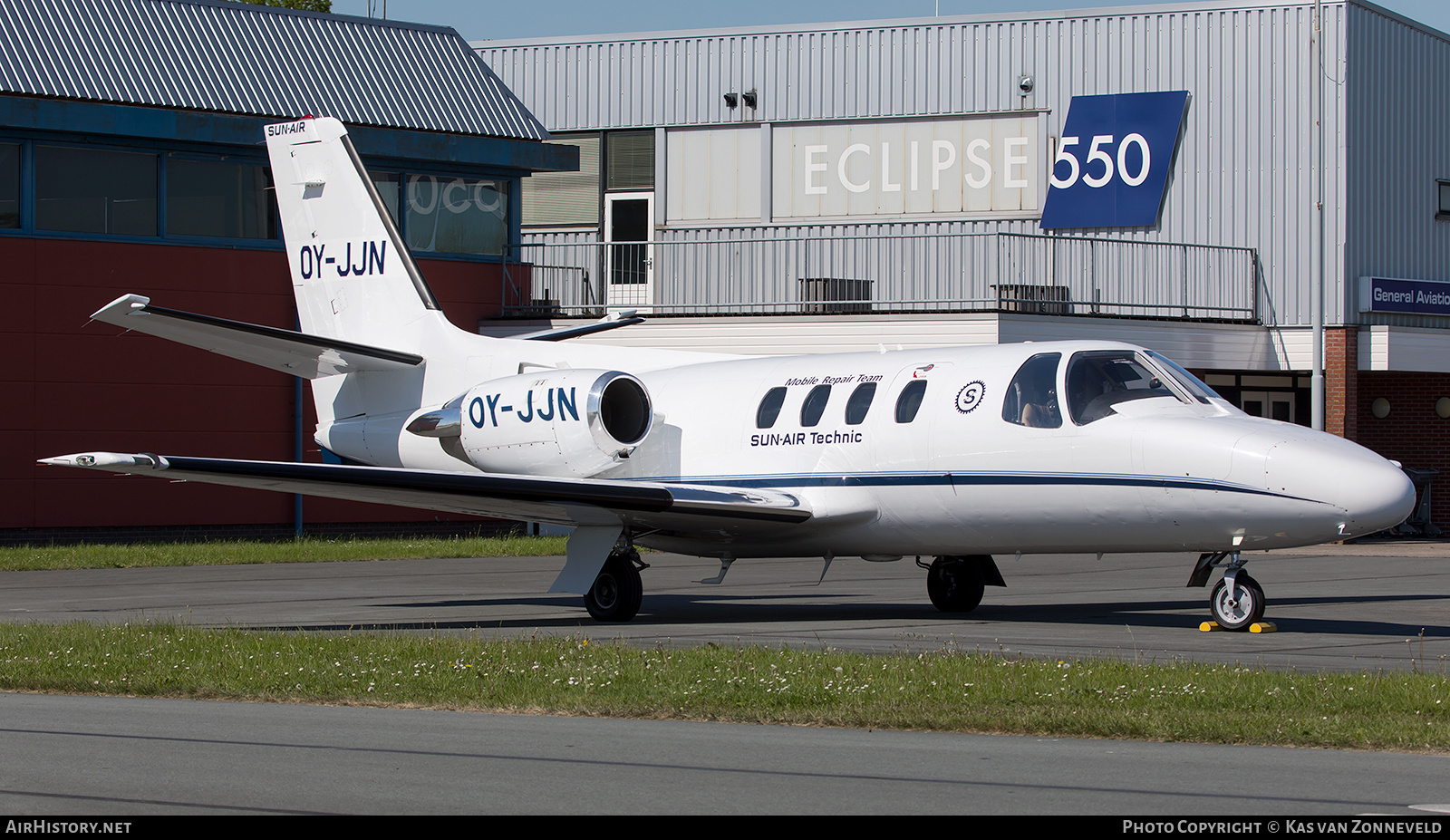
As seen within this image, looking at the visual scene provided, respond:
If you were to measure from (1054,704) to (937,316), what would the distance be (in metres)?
18.9

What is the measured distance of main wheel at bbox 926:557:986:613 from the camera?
56.4 feet

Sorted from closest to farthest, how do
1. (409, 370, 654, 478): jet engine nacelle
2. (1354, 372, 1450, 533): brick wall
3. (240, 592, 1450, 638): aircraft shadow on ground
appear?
(240, 592, 1450, 638): aircraft shadow on ground < (409, 370, 654, 478): jet engine nacelle < (1354, 372, 1450, 533): brick wall

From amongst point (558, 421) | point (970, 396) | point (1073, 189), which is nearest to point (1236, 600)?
point (970, 396)

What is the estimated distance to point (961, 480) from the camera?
15.2 meters

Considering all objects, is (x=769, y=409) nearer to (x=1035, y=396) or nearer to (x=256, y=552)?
(x=1035, y=396)

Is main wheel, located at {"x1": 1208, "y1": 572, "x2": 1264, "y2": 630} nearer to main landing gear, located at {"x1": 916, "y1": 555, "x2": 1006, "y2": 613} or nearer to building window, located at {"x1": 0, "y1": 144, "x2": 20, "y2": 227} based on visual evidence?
main landing gear, located at {"x1": 916, "y1": 555, "x2": 1006, "y2": 613}

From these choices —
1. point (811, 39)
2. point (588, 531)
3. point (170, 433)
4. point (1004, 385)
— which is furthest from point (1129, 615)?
point (811, 39)

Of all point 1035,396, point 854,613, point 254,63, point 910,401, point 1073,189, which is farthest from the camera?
point 1073,189

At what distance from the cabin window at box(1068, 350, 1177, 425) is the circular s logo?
852 millimetres

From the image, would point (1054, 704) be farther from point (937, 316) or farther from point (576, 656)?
point (937, 316)

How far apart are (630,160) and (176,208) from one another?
38.9 feet

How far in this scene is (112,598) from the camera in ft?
61.9

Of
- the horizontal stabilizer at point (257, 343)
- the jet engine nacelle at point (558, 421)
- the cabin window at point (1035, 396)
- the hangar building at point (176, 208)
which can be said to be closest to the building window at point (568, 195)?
the hangar building at point (176, 208)

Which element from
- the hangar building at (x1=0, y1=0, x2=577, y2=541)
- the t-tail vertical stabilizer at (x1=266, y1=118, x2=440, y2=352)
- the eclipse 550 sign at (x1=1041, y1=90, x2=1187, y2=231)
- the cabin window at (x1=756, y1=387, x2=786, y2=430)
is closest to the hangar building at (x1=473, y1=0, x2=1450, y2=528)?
the eclipse 550 sign at (x1=1041, y1=90, x2=1187, y2=231)
